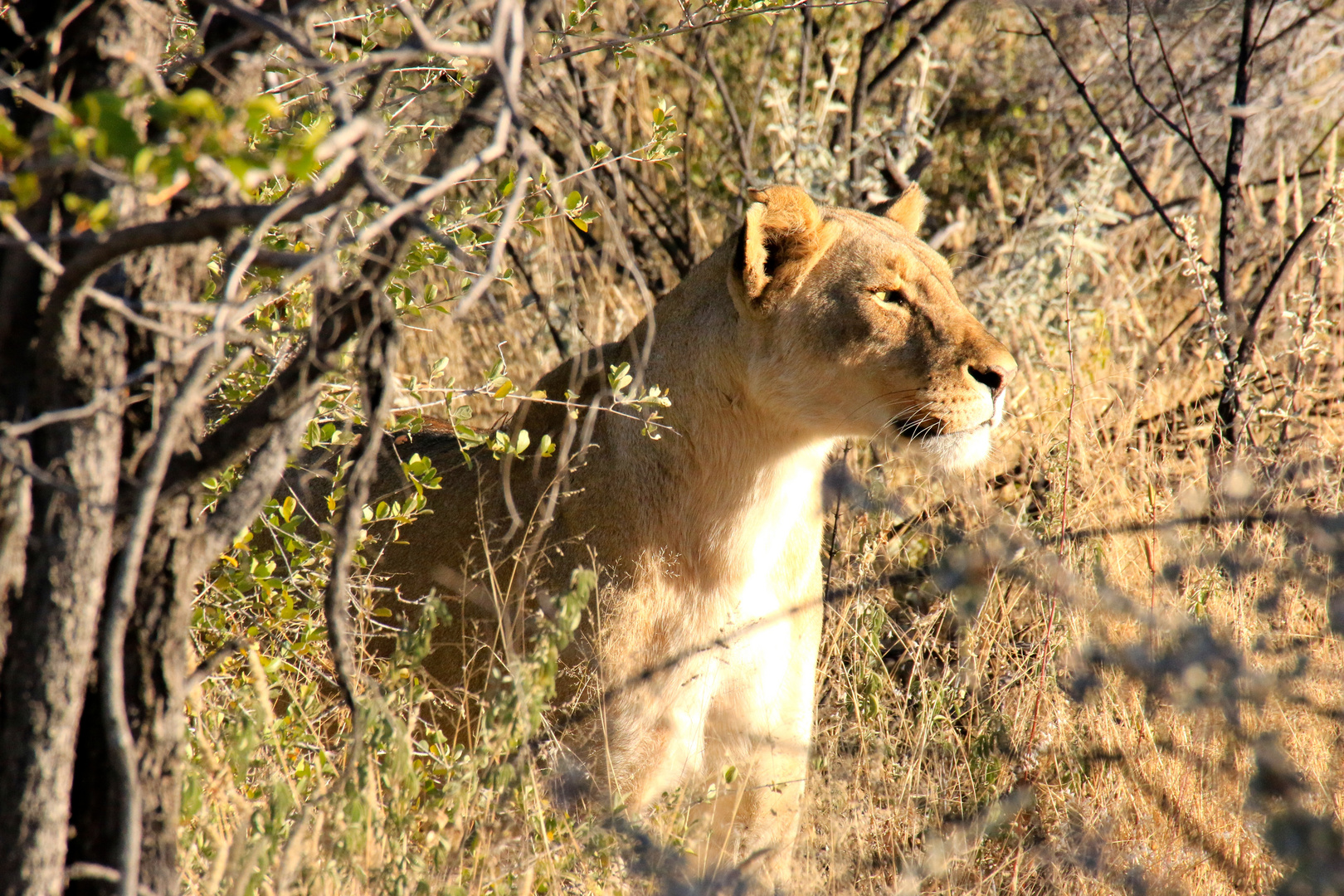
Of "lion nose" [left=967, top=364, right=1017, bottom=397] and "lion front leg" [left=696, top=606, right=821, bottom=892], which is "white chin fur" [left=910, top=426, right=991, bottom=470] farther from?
"lion front leg" [left=696, top=606, right=821, bottom=892]

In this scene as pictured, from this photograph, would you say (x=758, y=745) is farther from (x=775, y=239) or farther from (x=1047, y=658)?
(x=775, y=239)

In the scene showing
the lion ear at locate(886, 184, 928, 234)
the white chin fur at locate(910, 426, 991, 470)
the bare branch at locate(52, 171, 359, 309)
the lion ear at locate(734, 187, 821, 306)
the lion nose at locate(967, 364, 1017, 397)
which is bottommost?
the bare branch at locate(52, 171, 359, 309)

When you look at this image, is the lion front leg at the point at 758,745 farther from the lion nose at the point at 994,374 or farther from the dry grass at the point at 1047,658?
the lion nose at the point at 994,374

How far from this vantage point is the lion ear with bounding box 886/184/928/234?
4051 mm

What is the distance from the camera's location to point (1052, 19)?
6.80 m

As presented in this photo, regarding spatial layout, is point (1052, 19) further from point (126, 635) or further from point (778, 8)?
point (126, 635)

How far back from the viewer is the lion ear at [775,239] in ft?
10.7

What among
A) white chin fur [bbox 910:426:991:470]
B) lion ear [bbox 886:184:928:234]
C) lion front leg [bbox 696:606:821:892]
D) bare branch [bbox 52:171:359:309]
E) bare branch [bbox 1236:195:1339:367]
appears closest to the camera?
bare branch [bbox 52:171:359:309]

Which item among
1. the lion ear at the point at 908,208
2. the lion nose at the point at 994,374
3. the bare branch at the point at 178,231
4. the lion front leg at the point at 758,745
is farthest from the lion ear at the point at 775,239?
the bare branch at the point at 178,231

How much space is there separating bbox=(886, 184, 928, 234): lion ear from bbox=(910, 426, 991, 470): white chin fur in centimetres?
103

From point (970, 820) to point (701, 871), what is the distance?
Answer: 90 centimetres

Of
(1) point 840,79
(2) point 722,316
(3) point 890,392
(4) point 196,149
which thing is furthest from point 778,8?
(1) point 840,79

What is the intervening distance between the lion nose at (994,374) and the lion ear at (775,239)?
54cm

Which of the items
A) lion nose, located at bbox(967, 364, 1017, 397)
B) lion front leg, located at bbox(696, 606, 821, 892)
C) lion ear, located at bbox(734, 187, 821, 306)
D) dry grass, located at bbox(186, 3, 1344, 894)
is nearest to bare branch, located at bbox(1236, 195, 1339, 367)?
dry grass, located at bbox(186, 3, 1344, 894)
